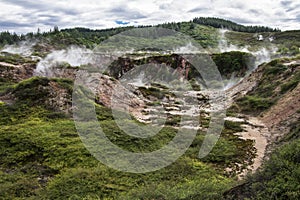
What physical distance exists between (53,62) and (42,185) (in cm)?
2364

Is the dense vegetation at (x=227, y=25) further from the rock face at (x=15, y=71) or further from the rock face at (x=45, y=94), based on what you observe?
the rock face at (x=45, y=94)

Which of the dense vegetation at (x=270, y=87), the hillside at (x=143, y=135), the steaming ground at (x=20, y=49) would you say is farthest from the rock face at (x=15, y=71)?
the steaming ground at (x=20, y=49)

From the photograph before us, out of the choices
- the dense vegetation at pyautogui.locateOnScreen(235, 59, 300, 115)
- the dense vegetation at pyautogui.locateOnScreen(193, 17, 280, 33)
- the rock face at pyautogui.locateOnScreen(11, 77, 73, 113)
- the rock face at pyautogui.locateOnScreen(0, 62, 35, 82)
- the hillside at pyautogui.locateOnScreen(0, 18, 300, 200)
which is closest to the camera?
the hillside at pyautogui.locateOnScreen(0, 18, 300, 200)

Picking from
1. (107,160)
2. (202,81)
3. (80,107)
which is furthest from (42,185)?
(202,81)

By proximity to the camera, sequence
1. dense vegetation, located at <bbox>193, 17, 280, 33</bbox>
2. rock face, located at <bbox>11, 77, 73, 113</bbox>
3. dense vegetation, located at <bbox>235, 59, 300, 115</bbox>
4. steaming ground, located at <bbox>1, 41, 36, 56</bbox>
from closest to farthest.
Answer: rock face, located at <bbox>11, 77, 73, 113</bbox> < dense vegetation, located at <bbox>235, 59, 300, 115</bbox> < steaming ground, located at <bbox>1, 41, 36, 56</bbox> < dense vegetation, located at <bbox>193, 17, 280, 33</bbox>

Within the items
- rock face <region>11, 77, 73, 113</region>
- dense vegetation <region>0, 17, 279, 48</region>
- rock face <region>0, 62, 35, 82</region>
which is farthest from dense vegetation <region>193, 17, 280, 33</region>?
rock face <region>11, 77, 73, 113</region>

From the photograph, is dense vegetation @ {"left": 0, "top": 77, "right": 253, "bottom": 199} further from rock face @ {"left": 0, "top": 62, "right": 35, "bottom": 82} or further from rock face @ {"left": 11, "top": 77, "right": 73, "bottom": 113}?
rock face @ {"left": 0, "top": 62, "right": 35, "bottom": 82}

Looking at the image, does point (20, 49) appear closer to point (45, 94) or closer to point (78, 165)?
point (45, 94)

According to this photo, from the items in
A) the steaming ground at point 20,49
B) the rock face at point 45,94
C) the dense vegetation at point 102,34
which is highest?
the dense vegetation at point 102,34

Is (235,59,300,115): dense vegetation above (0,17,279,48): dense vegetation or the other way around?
the other way around

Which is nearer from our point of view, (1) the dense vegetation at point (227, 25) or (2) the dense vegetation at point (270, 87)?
(2) the dense vegetation at point (270, 87)

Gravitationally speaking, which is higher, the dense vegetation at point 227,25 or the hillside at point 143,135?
the dense vegetation at point 227,25

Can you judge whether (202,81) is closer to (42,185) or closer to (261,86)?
(261,86)

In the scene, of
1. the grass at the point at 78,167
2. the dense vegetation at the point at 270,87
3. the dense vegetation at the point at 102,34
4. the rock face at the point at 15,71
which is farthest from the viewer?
the dense vegetation at the point at 102,34
